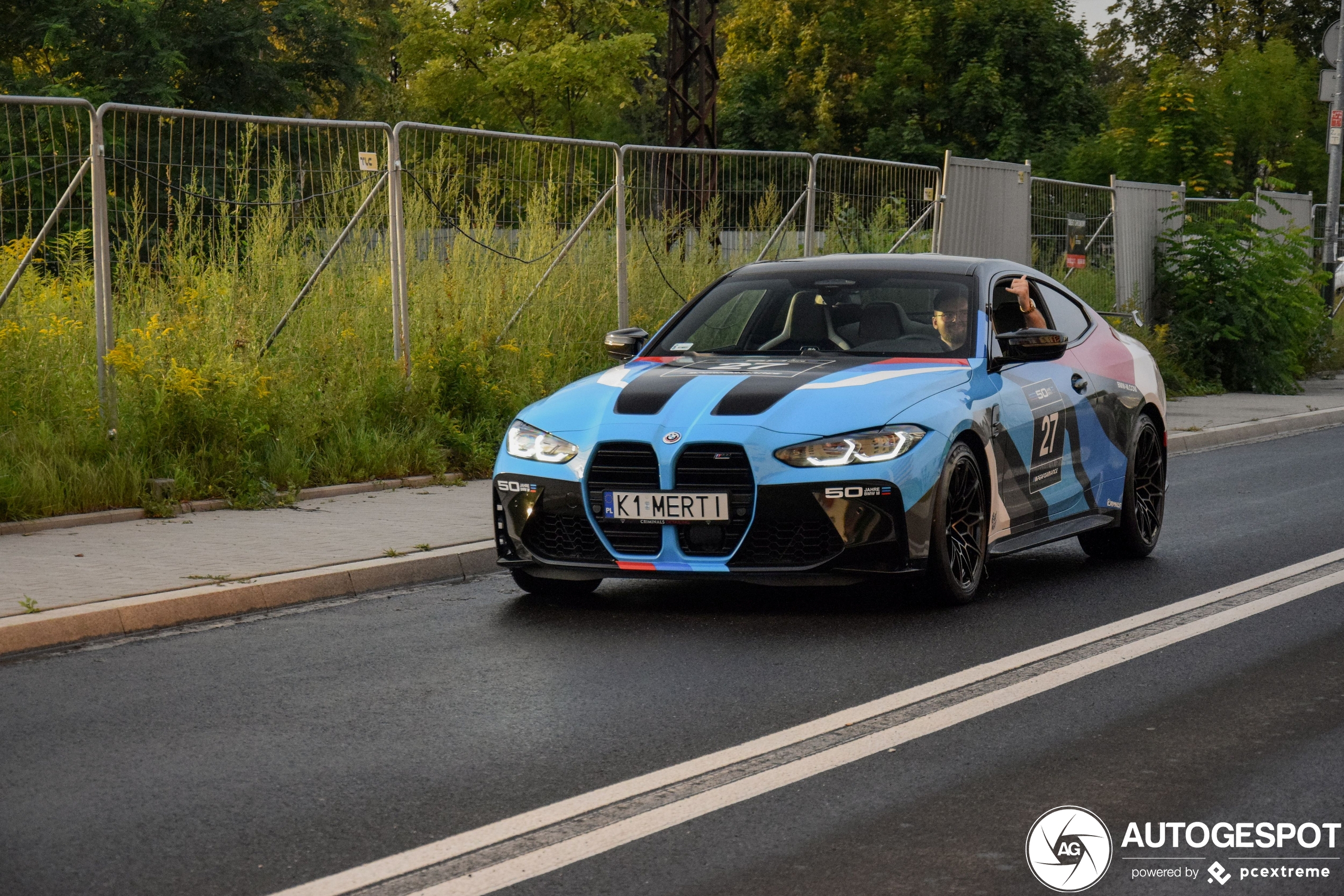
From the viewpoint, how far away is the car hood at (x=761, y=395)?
24.6ft

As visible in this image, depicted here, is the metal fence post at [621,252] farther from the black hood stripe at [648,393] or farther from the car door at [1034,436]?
the black hood stripe at [648,393]

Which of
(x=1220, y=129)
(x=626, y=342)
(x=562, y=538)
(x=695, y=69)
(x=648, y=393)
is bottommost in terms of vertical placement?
(x=562, y=538)

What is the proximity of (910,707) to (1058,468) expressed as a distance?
300 centimetres

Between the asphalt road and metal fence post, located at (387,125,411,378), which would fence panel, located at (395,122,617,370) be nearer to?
metal fence post, located at (387,125,411,378)

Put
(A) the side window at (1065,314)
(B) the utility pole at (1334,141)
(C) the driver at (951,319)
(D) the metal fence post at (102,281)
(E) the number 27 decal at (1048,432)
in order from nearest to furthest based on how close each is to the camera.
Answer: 1. (C) the driver at (951,319)
2. (E) the number 27 decal at (1048,432)
3. (A) the side window at (1065,314)
4. (D) the metal fence post at (102,281)
5. (B) the utility pole at (1334,141)

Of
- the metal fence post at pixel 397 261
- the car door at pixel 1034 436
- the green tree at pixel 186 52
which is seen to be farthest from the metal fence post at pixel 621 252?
the green tree at pixel 186 52

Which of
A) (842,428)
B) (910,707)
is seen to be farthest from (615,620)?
(910,707)

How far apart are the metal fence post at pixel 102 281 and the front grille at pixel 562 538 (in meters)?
4.26

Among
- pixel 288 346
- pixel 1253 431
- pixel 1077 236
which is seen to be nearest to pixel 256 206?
pixel 288 346

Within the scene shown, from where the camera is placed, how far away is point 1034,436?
849 cm

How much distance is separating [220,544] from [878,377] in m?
3.71

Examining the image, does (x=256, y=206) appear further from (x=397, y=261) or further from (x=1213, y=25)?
(x=1213, y=25)

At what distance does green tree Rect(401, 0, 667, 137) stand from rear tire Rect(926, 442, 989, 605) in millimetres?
48046

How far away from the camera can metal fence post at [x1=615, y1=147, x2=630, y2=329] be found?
15078 millimetres
